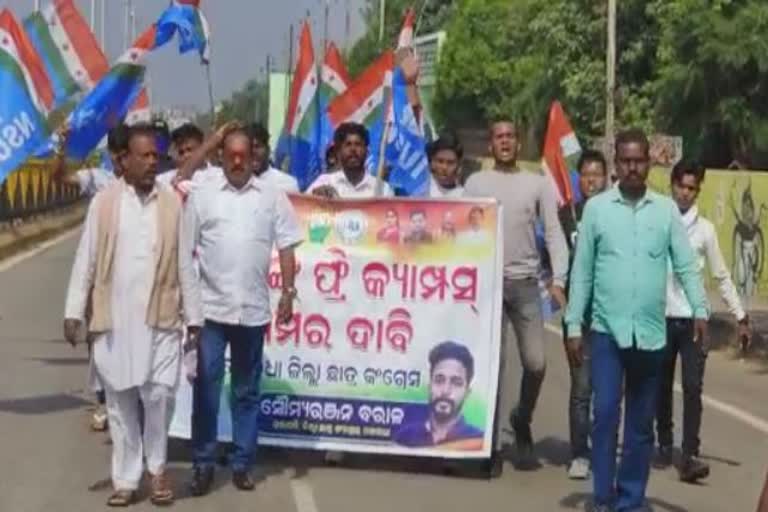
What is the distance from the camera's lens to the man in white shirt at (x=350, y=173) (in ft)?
36.3

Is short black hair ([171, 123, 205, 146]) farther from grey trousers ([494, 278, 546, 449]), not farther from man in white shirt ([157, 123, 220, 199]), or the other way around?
grey trousers ([494, 278, 546, 449])

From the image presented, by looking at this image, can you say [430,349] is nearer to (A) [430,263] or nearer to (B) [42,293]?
(A) [430,263]

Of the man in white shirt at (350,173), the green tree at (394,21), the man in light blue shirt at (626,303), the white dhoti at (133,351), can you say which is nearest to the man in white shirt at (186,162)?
the white dhoti at (133,351)

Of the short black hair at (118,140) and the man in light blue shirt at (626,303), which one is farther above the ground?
the short black hair at (118,140)

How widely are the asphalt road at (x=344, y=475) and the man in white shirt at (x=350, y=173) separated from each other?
1.62m

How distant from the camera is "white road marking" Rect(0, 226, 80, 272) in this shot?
32.9m

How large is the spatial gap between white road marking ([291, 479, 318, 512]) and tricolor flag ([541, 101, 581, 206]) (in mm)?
3609

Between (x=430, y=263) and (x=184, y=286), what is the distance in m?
2.01

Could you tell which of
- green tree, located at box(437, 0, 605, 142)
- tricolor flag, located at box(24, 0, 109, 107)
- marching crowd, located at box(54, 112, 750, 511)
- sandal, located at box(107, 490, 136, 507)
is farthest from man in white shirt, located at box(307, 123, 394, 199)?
green tree, located at box(437, 0, 605, 142)

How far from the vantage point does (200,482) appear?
965 cm

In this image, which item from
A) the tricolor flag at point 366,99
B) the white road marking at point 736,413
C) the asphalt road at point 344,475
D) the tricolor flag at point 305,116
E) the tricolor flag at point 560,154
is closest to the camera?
the asphalt road at point 344,475

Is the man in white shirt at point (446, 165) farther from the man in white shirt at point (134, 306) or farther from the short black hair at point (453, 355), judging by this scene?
the man in white shirt at point (134, 306)

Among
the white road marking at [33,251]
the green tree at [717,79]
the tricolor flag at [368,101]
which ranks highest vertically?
the green tree at [717,79]

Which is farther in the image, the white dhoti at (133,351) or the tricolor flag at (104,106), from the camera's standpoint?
the tricolor flag at (104,106)
